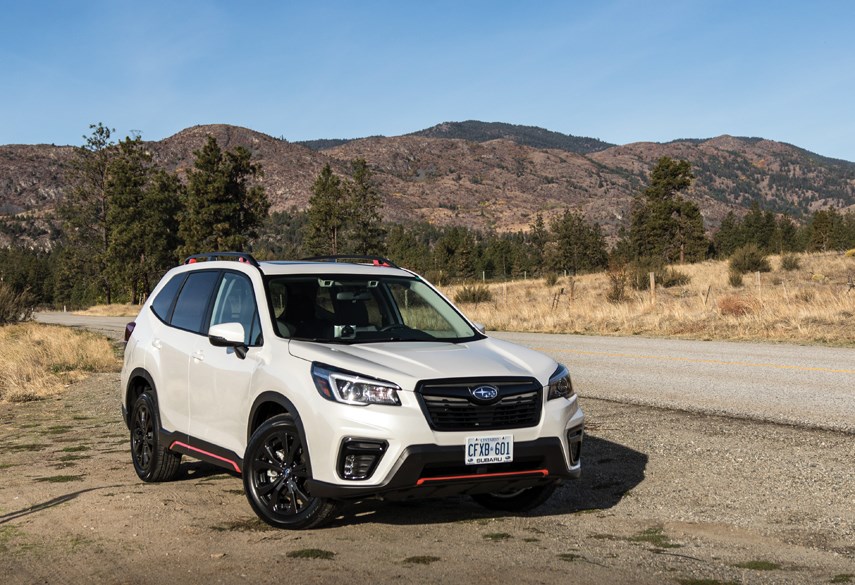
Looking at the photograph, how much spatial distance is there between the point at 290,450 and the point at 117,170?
75787mm

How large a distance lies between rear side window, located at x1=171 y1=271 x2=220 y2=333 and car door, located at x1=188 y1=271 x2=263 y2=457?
16cm

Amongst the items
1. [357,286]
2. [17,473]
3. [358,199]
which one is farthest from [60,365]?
[358,199]

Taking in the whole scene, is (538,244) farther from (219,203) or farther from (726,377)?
(726,377)

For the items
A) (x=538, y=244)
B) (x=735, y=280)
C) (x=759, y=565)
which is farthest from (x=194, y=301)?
(x=538, y=244)

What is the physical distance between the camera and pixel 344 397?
5254 millimetres

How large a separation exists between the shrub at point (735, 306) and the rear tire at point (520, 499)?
67.6 ft

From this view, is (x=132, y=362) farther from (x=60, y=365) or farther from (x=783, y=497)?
(x=60, y=365)

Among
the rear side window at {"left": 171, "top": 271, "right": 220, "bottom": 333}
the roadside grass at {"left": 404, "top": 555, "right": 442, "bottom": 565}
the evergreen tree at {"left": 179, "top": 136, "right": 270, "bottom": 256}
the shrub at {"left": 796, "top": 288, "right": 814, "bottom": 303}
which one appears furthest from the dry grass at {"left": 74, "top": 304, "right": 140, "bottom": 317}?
the roadside grass at {"left": 404, "top": 555, "right": 442, "bottom": 565}

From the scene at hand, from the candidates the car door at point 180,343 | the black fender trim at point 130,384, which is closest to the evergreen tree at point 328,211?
the black fender trim at point 130,384

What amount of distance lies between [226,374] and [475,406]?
1.91 metres

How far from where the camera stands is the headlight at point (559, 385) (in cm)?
565

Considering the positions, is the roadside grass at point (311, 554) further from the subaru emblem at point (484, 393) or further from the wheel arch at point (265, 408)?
the subaru emblem at point (484, 393)

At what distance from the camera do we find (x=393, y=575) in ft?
15.0

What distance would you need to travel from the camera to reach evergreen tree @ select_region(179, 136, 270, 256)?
69188mm
